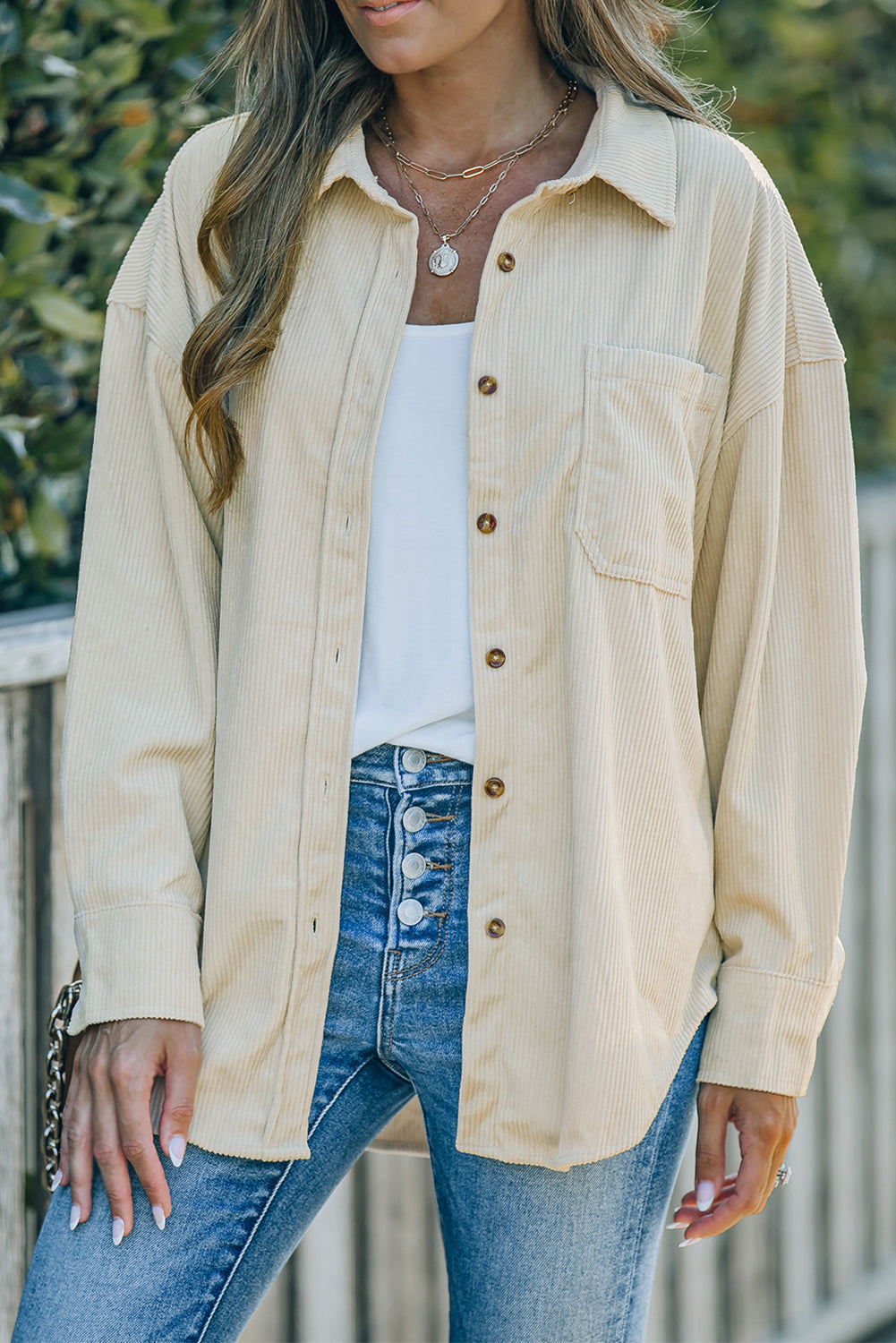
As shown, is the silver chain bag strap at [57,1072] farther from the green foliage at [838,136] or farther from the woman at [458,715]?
the green foliage at [838,136]

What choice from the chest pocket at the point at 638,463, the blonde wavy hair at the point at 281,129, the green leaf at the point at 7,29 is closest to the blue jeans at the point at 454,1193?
the chest pocket at the point at 638,463

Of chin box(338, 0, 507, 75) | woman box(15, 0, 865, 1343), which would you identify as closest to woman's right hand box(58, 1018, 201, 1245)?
woman box(15, 0, 865, 1343)

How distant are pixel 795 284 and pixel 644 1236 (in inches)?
40.5

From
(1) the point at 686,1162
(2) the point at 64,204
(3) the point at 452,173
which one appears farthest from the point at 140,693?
(1) the point at 686,1162

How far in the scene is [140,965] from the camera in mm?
1545

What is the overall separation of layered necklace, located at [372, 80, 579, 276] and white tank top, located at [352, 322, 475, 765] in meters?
0.10

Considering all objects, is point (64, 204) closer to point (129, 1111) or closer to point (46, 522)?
point (46, 522)

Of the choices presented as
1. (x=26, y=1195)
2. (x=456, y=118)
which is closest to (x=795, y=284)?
(x=456, y=118)

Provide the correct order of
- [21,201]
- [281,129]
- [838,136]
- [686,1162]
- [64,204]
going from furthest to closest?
[838,136] → [686,1162] → [64,204] → [21,201] → [281,129]

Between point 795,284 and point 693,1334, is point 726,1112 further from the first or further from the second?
point 693,1334

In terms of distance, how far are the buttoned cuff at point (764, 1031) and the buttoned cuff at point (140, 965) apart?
554 mm

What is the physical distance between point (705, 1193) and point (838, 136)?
93.2 inches

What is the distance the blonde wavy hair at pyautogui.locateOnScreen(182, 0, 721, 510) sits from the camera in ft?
5.32

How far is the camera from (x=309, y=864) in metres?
1.57
